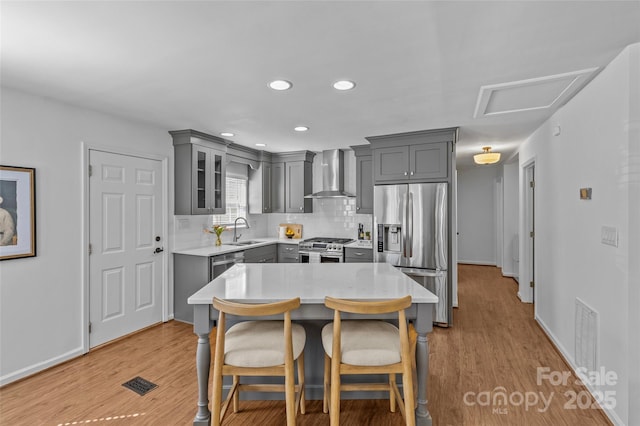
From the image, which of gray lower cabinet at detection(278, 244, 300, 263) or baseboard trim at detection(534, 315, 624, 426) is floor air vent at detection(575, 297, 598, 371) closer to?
baseboard trim at detection(534, 315, 624, 426)

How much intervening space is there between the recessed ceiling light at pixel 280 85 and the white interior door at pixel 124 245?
2.08 meters

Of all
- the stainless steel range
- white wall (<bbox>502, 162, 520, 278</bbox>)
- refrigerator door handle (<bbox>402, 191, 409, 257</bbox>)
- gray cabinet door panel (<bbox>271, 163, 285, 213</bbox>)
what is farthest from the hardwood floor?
white wall (<bbox>502, 162, 520, 278</bbox>)

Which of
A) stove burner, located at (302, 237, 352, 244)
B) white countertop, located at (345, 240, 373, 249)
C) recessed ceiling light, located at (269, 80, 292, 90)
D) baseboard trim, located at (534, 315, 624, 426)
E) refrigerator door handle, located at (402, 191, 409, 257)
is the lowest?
baseboard trim, located at (534, 315, 624, 426)

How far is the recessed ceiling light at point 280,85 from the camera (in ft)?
8.18

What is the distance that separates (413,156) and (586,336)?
97.2 inches

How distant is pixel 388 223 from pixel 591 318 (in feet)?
7.27

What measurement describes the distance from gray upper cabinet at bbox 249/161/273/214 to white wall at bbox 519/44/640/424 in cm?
402

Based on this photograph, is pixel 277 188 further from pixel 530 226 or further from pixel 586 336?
pixel 586 336

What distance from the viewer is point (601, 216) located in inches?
90.7

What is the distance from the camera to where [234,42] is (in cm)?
191

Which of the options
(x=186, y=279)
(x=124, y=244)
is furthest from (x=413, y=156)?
(x=124, y=244)

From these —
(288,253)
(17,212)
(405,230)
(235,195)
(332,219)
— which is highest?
(235,195)

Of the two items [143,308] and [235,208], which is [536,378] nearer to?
[143,308]

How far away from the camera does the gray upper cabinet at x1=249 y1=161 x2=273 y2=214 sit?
5.54 metres
